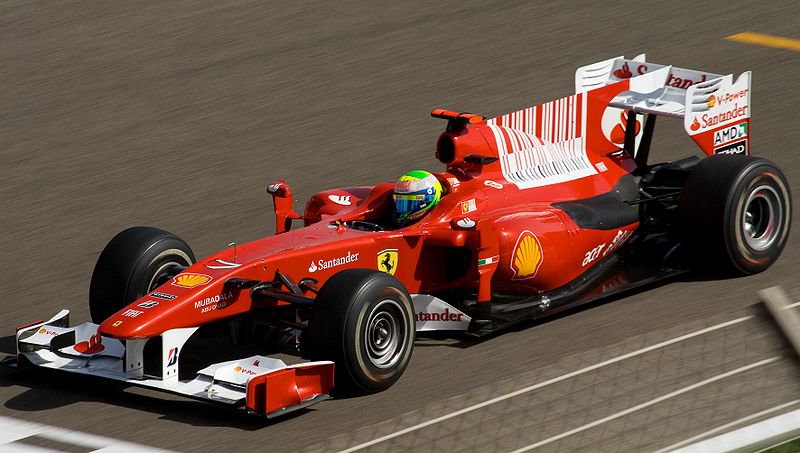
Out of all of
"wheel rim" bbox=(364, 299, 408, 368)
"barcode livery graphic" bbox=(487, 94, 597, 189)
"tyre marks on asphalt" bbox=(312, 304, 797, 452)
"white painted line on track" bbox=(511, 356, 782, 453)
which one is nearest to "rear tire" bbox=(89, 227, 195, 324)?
"wheel rim" bbox=(364, 299, 408, 368)

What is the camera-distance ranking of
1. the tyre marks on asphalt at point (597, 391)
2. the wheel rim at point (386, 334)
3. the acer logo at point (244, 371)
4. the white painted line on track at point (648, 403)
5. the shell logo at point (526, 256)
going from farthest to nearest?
the shell logo at point (526, 256) → the wheel rim at point (386, 334) → the acer logo at point (244, 371) → the tyre marks on asphalt at point (597, 391) → the white painted line on track at point (648, 403)

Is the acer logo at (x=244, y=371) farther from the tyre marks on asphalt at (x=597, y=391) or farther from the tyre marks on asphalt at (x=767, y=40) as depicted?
the tyre marks on asphalt at (x=767, y=40)

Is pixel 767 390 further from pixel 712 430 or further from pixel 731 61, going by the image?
pixel 731 61

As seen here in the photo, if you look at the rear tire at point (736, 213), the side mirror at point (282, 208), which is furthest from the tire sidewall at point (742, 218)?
the side mirror at point (282, 208)

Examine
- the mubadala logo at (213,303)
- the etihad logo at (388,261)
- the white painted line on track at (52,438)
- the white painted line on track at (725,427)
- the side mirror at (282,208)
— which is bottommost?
the white painted line on track at (52,438)

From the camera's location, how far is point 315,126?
14164 millimetres

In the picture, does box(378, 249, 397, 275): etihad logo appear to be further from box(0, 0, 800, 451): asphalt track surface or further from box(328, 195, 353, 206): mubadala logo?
box(328, 195, 353, 206): mubadala logo

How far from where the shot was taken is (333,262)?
8.49 metres

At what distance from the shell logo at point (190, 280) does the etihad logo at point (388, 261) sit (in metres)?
1.17

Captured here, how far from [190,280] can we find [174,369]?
0.60 meters

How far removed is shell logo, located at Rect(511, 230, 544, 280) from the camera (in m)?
8.94

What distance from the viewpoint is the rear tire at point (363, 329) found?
7.70m

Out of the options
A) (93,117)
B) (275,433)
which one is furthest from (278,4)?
(275,433)

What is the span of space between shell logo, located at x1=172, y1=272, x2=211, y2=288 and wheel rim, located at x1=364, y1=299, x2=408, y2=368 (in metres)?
1.03
